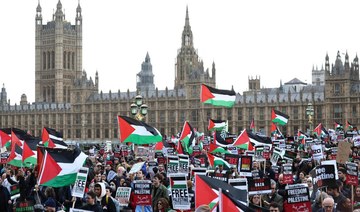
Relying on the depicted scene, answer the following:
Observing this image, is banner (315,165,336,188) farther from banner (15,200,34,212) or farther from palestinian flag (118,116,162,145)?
palestinian flag (118,116,162,145)

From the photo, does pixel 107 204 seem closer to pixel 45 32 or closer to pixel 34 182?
pixel 34 182

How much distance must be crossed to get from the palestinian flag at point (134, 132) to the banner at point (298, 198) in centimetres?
1173

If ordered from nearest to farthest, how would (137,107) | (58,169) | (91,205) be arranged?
(91,205) < (58,169) < (137,107)

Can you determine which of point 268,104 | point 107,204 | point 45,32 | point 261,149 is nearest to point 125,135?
point 261,149

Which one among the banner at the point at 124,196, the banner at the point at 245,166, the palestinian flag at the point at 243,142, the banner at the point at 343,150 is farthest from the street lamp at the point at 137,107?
the banner at the point at 124,196

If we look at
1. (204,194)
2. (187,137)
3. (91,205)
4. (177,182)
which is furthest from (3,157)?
(204,194)

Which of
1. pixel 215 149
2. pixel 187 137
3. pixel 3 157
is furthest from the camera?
pixel 187 137

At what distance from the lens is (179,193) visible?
36.9 ft

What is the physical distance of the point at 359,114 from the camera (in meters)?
72.8

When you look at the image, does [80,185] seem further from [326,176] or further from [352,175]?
[352,175]

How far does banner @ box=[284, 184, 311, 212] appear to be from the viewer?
952cm

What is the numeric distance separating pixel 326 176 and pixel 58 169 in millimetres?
4188

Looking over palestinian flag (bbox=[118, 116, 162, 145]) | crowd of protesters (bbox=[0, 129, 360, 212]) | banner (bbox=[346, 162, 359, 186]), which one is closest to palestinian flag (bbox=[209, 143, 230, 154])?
palestinian flag (bbox=[118, 116, 162, 145])

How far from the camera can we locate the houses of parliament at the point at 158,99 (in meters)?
75.2
